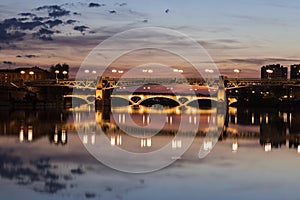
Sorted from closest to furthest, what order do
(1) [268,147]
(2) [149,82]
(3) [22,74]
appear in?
(1) [268,147] < (2) [149,82] < (3) [22,74]

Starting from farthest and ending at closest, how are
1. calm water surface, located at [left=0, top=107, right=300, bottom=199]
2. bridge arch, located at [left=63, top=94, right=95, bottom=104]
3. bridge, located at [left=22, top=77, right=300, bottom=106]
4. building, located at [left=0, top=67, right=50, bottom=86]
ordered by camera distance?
building, located at [left=0, top=67, right=50, bottom=86] → bridge arch, located at [left=63, top=94, right=95, bottom=104] → bridge, located at [left=22, top=77, right=300, bottom=106] → calm water surface, located at [left=0, top=107, right=300, bottom=199]

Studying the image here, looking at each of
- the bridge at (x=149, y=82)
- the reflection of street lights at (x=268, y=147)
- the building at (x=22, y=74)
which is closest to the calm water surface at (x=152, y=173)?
the reflection of street lights at (x=268, y=147)

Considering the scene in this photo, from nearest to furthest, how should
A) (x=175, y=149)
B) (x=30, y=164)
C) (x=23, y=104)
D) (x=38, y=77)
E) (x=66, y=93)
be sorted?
(x=30, y=164), (x=175, y=149), (x=23, y=104), (x=66, y=93), (x=38, y=77)

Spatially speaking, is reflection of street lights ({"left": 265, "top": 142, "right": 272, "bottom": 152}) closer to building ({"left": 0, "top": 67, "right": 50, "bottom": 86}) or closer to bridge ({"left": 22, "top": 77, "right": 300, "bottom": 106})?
bridge ({"left": 22, "top": 77, "right": 300, "bottom": 106})

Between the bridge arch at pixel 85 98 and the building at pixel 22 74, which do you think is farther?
the building at pixel 22 74

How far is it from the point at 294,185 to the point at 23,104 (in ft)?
218

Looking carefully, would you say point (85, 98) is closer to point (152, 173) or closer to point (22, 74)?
point (22, 74)

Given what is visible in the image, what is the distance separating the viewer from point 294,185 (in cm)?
1606

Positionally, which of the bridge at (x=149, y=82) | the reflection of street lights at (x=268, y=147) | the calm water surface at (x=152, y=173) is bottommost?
the reflection of street lights at (x=268, y=147)

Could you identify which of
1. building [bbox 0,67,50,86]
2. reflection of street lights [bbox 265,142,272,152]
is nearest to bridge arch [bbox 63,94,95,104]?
building [bbox 0,67,50,86]

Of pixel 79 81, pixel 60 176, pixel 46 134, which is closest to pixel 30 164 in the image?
pixel 60 176

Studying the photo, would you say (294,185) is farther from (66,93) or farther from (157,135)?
(66,93)

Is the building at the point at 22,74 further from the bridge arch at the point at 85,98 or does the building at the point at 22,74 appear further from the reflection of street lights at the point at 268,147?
the reflection of street lights at the point at 268,147

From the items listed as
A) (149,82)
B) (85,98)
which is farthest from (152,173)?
(85,98)
